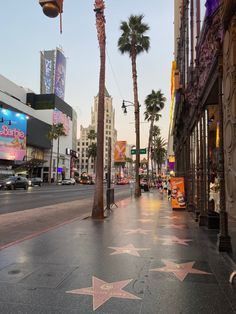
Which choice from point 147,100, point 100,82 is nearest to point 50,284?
point 100,82

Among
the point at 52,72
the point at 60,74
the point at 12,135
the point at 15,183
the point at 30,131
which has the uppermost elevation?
the point at 52,72

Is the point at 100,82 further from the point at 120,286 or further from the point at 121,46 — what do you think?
the point at 121,46

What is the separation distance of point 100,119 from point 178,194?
6.86 m

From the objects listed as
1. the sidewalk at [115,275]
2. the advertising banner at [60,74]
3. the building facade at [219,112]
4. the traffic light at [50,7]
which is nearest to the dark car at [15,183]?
the building facade at [219,112]

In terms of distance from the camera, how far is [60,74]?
125m

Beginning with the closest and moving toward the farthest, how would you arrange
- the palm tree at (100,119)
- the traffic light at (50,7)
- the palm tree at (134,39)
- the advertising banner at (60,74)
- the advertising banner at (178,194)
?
the traffic light at (50,7) → the palm tree at (100,119) → the advertising banner at (178,194) → the palm tree at (134,39) → the advertising banner at (60,74)

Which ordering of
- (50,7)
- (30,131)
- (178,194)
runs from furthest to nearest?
(30,131), (178,194), (50,7)

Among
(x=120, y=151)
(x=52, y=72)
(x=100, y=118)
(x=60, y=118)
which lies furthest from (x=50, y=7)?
(x=52, y=72)

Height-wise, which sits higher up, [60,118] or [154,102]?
[60,118]

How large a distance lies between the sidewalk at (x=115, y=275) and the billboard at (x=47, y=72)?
394 feet

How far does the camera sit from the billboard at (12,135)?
73688mm

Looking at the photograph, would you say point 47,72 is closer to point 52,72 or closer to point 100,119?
point 52,72

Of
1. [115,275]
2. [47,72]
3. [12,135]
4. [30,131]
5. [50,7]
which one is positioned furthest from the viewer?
[47,72]

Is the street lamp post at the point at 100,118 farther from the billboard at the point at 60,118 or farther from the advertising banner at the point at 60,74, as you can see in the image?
the advertising banner at the point at 60,74
